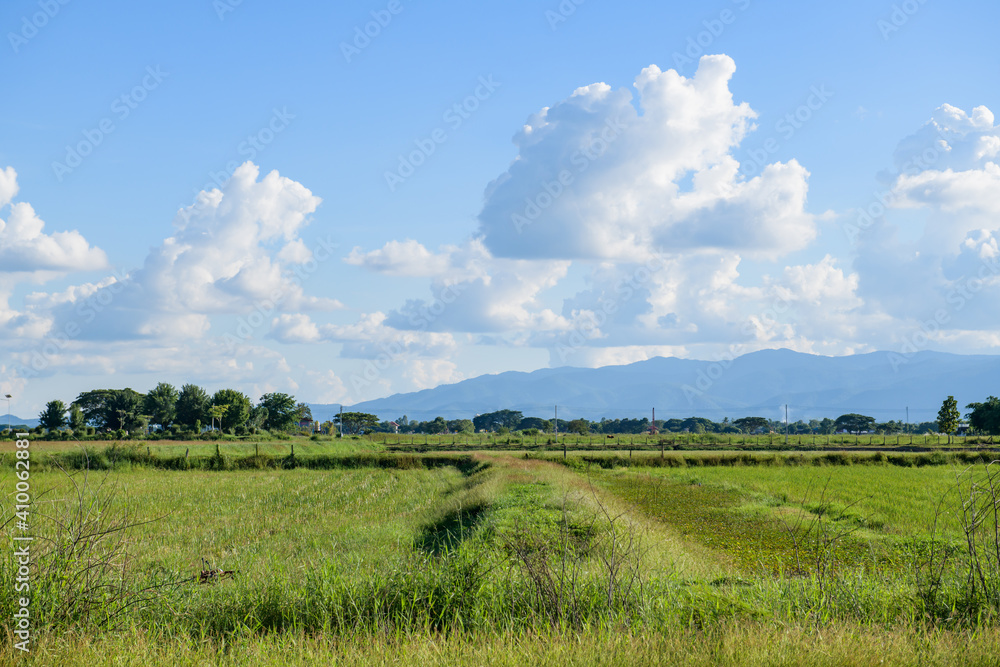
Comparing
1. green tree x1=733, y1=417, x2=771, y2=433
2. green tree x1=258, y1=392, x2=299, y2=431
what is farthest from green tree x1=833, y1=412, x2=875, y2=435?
green tree x1=258, y1=392, x2=299, y2=431

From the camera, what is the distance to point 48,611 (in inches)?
252

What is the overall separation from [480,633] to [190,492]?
81.4 feet

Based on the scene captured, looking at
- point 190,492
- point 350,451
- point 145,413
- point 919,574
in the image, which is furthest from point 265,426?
point 919,574

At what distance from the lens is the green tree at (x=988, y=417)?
85125 mm

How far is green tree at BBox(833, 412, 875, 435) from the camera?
164 metres

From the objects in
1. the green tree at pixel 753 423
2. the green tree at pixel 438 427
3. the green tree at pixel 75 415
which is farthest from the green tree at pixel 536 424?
the green tree at pixel 75 415

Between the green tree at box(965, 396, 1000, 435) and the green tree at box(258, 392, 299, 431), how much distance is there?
105632mm

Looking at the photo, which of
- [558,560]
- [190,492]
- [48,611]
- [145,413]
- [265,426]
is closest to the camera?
[48,611]

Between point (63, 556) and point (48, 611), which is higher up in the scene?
point (63, 556)

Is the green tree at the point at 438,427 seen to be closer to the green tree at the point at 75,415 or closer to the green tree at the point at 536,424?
the green tree at the point at 536,424

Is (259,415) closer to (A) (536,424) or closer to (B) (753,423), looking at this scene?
(A) (536,424)

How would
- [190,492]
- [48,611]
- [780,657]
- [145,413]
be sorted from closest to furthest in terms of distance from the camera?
[780,657]
[48,611]
[190,492]
[145,413]

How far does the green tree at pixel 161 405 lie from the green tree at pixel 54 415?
36.9ft

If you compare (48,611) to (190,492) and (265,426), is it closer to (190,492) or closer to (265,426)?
(190,492)
